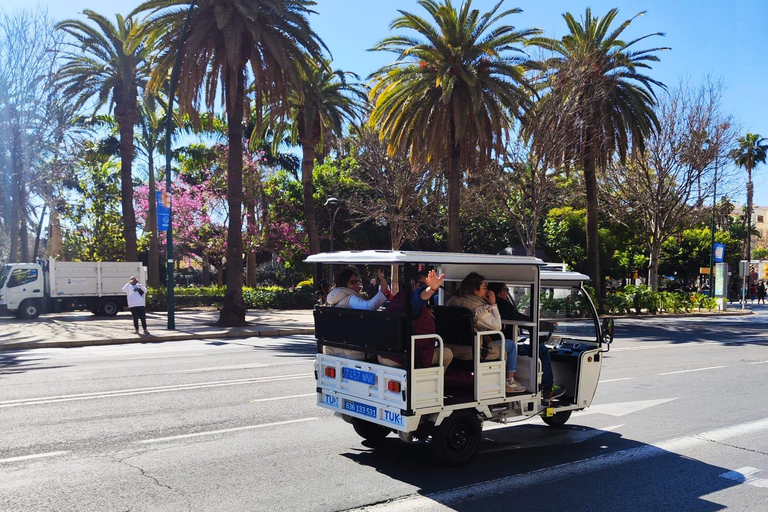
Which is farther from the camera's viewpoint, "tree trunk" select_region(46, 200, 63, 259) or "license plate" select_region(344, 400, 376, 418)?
"tree trunk" select_region(46, 200, 63, 259)

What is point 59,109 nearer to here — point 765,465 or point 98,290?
point 98,290

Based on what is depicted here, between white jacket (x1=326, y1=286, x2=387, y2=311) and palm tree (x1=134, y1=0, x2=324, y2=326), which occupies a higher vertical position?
palm tree (x1=134, y1=0, x2=324, y2=326)

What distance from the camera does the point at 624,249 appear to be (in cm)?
4706

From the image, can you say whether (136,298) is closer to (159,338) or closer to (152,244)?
(159,338)

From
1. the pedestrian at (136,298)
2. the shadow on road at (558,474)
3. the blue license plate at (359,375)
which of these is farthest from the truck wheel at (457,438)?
the pedestrian at (136,298)

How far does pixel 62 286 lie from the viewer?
2630 cm

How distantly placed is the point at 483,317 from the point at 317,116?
2275 cm

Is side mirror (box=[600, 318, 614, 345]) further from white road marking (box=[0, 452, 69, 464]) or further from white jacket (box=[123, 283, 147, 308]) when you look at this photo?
white jacket (box=[123, 283, 147, 308])

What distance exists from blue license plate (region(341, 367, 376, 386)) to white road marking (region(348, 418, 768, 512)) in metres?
1.14

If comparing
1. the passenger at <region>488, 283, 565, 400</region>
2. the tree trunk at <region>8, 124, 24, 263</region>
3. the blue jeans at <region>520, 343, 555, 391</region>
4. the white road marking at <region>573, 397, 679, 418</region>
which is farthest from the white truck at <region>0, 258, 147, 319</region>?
the blue jeans at <region>520, 343, 555, 391</region>

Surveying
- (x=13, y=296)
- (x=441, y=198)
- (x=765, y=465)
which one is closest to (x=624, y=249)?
(x=441, y=198)

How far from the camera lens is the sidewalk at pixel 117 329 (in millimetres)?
17562

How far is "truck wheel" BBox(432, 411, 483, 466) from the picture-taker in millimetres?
6156

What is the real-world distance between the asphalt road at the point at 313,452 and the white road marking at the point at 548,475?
1.0 inches
